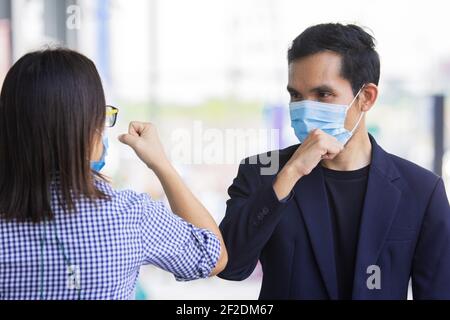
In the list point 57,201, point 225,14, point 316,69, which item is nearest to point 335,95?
point 316,69

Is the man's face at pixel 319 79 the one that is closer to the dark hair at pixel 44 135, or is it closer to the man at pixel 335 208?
the man at pixel 335 208

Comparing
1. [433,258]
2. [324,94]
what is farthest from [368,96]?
[433,258]

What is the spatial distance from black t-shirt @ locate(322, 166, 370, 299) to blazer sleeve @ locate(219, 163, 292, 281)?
19 cm

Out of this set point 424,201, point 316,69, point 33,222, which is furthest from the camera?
point 316,69

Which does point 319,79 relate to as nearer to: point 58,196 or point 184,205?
point 184,205

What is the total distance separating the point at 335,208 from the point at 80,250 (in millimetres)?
822

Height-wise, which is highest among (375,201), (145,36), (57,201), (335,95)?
(145,36)

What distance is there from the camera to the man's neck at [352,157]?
1769mm

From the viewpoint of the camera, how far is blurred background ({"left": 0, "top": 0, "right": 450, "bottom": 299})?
3586 millimetres

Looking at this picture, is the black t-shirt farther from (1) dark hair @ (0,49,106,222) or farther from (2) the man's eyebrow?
(1) dark hair @ (0,49,106,222)

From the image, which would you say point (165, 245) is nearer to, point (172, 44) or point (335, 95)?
point (335, 95)

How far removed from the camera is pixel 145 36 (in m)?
3.65

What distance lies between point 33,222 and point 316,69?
38.1 inches

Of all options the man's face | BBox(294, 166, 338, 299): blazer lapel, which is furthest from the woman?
the man's face
